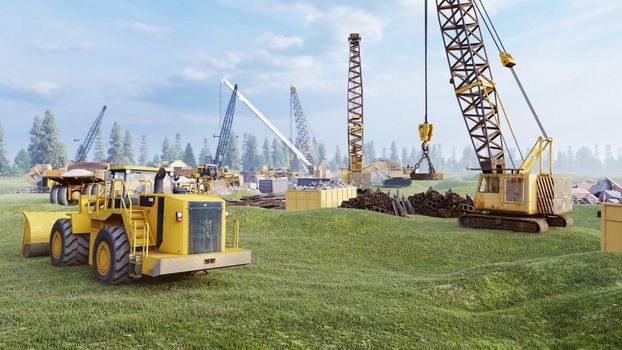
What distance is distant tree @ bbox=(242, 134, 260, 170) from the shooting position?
14562 cm

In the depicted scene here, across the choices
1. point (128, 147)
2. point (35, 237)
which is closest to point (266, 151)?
point (128, 147)

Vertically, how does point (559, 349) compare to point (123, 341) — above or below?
below

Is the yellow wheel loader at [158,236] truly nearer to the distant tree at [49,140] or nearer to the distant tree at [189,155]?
the distant tree at [49,140]

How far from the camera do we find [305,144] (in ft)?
331

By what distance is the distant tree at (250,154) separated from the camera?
5733 inches

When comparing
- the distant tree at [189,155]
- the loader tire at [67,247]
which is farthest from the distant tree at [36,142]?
the loader tire at [67,247]

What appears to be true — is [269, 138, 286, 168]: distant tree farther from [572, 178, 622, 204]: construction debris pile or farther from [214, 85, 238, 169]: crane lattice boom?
[572, 178, 622, 204]: construction debris pile

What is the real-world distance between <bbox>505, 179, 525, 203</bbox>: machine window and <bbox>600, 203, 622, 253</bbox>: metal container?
19.1ft

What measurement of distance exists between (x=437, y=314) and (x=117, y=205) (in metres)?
6.82

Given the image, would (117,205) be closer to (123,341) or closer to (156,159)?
(123,341)

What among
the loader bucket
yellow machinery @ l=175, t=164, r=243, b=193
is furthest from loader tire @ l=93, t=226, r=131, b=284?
yellow machinery @ l=175, t=164, r=243, b=193

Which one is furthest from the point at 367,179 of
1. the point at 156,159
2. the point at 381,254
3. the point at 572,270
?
the point at 156,159

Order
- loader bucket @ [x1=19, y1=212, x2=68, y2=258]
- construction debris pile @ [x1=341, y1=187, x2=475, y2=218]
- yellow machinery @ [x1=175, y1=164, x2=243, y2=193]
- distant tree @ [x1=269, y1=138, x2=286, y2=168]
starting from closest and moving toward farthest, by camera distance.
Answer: loader bucket @ [x1=19, y1=212, x2=68, y2=258]
construction debris pile @ [x1=341, y1=187, x2=475, y2=218]
yellow machinery @ [x1=175, y1=164, x2=243, y2=193]
distant tree @ [x1=269, y1=138, x2=286, y2=168]

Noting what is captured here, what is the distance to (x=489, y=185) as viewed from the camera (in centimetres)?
1930
